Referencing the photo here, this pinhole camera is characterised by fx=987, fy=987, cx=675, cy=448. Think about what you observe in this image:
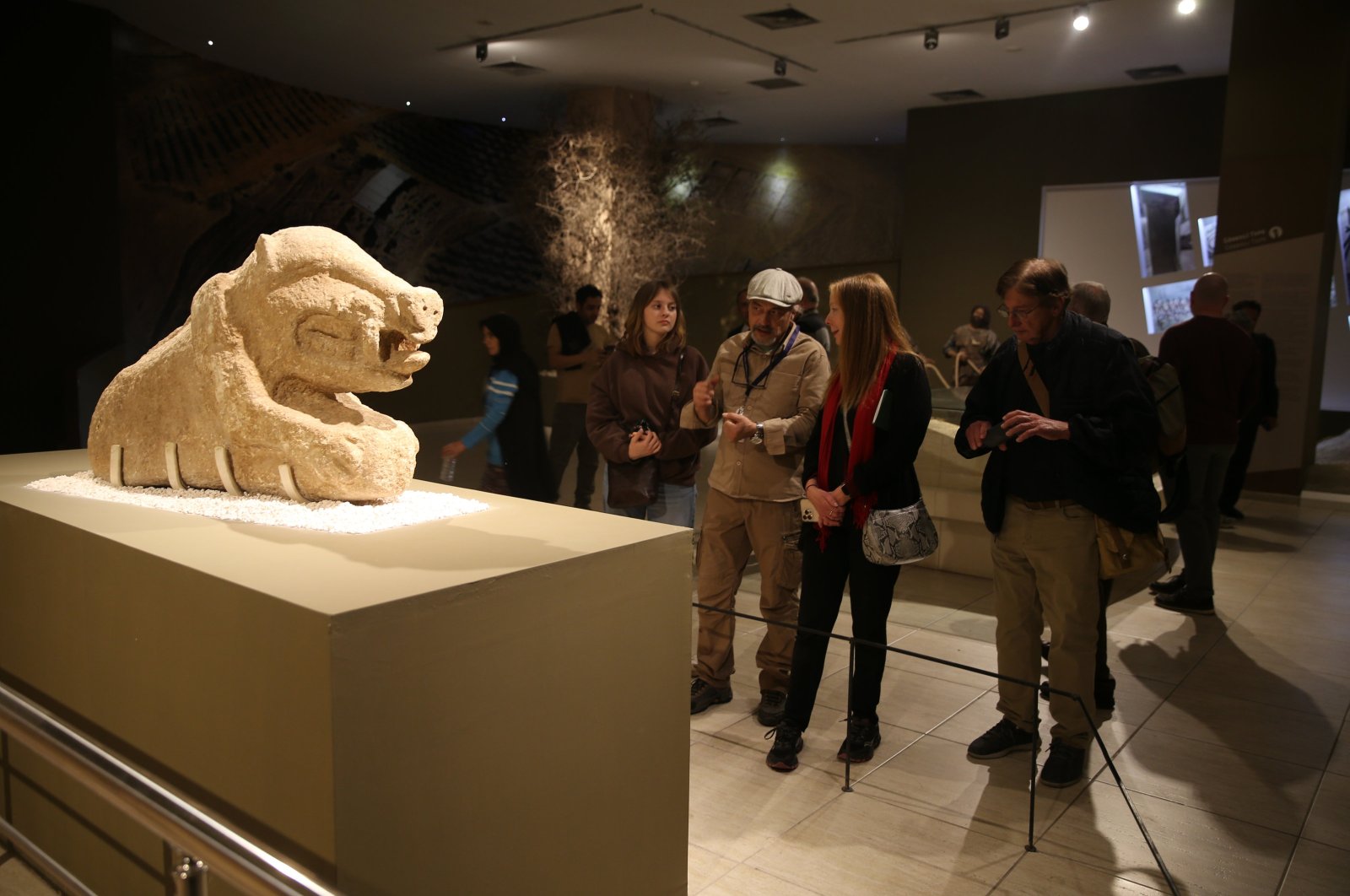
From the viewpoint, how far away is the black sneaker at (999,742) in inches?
125

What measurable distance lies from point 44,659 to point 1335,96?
8.53m

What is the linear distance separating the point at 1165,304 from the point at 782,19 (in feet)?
17.4

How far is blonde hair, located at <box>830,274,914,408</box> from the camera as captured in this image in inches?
120

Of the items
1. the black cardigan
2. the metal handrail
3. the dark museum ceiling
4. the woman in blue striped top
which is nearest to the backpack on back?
the black cardigan

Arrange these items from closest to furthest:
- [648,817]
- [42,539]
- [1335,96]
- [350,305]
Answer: [648,817] < [42,539] < [350,305] < [1335,96]

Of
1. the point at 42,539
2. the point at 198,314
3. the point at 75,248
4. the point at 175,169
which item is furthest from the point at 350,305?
the point at 175,169

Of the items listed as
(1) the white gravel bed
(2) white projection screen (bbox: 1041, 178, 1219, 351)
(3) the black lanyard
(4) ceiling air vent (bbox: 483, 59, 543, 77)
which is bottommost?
(1) the white gravel bed

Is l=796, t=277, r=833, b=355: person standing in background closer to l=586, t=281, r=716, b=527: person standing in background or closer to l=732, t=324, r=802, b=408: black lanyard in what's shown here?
l=586, t=281, r=716, b=527: person standing in background

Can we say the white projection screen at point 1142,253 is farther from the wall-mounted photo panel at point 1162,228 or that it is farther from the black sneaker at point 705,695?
the black sneaker at point 705,695

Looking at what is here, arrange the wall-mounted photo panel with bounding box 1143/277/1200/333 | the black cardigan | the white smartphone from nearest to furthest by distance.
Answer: the black cardigan
the white smartphone
the wall-mounted photo panel with bounding box 1143/277/1200/333

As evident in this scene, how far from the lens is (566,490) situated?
6.56 m

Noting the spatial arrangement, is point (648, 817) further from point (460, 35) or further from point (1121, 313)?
point (1121, 313)

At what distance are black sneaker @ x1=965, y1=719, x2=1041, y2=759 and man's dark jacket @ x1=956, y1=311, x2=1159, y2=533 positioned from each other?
0.79 metres

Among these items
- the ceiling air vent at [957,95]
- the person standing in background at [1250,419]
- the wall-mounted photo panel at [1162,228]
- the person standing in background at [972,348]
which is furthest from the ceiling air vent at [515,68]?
the person standing in background at [1250,419]
